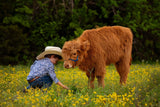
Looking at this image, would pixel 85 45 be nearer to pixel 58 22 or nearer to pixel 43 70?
pixel 43 70

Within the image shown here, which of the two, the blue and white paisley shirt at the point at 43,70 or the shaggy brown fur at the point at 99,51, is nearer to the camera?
the blue and white paisley shirt at the point at 43,70

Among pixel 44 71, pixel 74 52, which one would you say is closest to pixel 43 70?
pixel 44 71

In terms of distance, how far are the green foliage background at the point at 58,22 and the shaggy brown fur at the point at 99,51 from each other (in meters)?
6.08

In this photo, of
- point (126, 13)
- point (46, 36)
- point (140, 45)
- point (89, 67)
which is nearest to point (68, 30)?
point (46, 36)

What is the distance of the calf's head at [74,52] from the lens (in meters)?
6.00

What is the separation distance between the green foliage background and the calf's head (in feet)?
23.0

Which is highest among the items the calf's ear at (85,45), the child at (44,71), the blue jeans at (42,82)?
the calf's ear at (85,45)

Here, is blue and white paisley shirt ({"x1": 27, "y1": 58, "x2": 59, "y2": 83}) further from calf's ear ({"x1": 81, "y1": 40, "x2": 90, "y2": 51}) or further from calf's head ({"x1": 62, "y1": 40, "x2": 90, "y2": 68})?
calf's ear ({"x1": 81, "y1": 40, "x2": 90, "y2": 51})

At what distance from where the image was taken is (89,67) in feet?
21.6

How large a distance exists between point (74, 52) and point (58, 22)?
8.94m

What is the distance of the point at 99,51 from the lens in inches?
262

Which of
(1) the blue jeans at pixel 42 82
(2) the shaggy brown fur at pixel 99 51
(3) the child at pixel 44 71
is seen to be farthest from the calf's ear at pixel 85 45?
(1) the blue jeans at pixel 42 82

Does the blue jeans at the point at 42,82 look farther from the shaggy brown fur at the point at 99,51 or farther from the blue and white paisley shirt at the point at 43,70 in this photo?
the shaggy brown fur at the point at 99,51

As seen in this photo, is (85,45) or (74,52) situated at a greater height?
(85,45)
